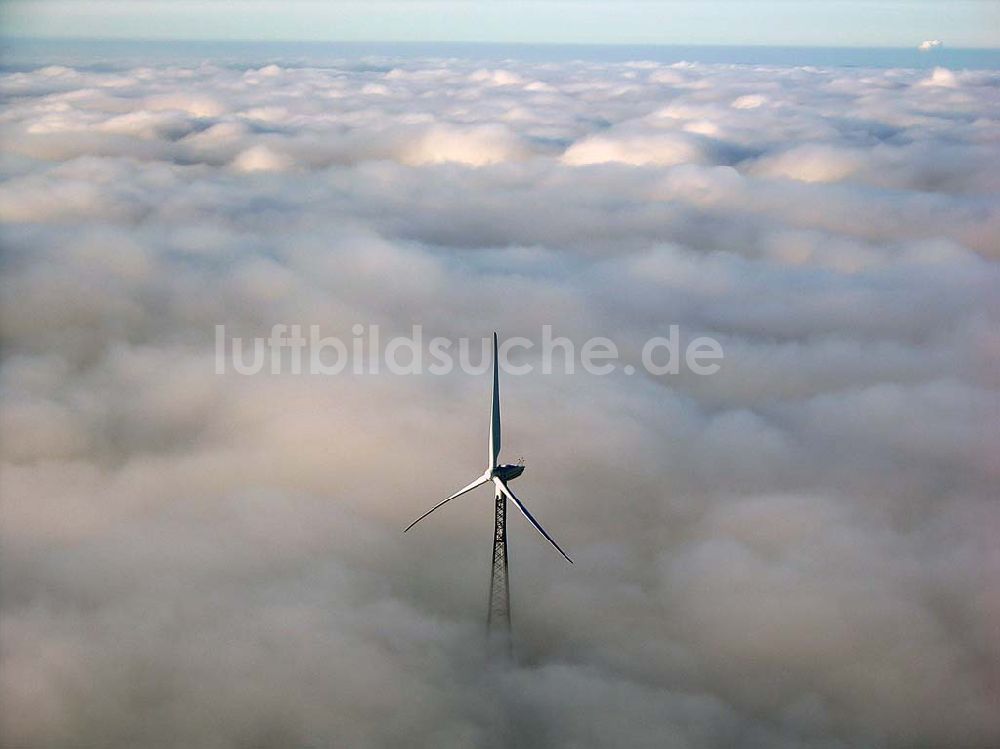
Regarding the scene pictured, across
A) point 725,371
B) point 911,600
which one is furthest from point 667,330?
point 911,600

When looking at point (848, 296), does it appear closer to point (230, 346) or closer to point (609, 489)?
point (609, 489)

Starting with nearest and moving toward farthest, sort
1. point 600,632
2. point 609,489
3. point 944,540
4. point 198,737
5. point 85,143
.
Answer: point 198,737 → point 600,632 → point 944,540 → point 609,489 → point 85,143

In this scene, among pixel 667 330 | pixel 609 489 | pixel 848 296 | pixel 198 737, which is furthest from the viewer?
pixel 848 296

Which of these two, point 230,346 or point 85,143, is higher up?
point 85,143

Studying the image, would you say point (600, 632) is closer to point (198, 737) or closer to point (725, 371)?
point (198, 737)

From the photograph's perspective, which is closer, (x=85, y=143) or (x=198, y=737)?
(x=198, y=737)

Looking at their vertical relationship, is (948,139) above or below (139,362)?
above

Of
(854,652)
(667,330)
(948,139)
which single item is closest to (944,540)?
(854,652)

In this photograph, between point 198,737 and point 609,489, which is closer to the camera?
point 198,737

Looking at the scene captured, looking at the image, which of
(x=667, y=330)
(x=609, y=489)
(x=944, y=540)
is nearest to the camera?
(x=944, y=540)
